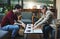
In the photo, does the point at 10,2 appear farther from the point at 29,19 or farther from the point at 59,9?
the point at 59,9

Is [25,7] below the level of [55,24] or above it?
above

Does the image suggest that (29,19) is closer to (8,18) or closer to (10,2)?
(10,2)

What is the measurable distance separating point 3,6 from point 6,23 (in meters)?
3.18

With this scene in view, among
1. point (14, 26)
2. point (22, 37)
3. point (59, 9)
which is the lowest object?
point (22, 37)

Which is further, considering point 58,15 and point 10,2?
point 10,2

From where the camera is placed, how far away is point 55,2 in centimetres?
812

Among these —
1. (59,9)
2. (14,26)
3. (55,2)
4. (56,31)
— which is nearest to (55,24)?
(56,31)

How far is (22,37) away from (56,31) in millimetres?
1551

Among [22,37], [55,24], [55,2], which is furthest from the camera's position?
[55,2]

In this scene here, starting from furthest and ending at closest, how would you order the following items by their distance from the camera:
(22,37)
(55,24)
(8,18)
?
(22,37), (55,24), (8,18)

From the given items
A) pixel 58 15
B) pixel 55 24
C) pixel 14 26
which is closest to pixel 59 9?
pixel 58 15

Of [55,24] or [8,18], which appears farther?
[55,24]

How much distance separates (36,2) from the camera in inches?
326

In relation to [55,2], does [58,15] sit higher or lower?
lower
